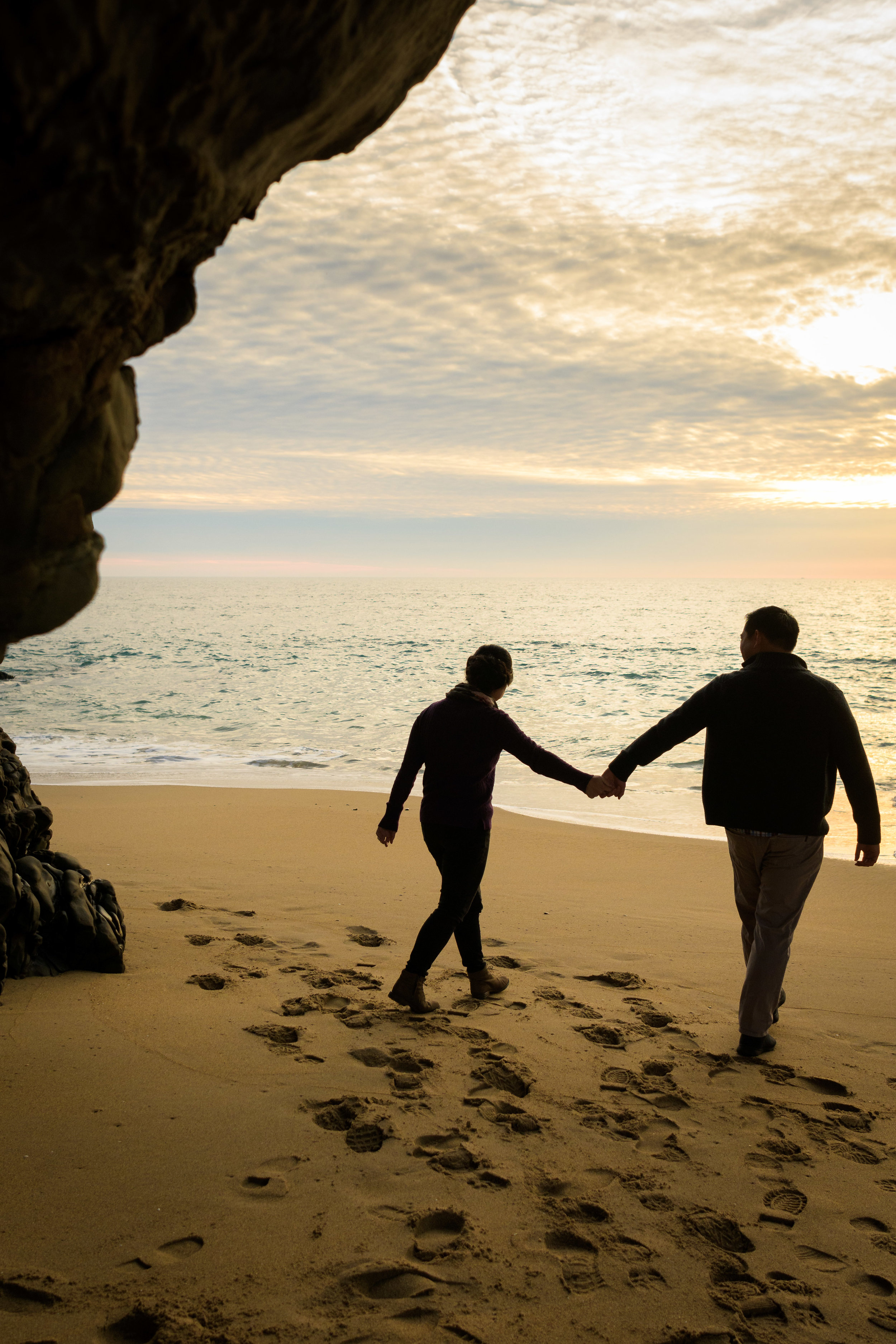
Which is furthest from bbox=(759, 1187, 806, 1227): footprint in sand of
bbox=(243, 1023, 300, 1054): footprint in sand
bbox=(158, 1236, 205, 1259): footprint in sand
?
bbox=(243, 1023, 300, 1054): footprint in sand

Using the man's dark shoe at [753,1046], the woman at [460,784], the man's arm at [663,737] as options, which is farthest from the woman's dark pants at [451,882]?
the man's dark shoe at [753,1046]

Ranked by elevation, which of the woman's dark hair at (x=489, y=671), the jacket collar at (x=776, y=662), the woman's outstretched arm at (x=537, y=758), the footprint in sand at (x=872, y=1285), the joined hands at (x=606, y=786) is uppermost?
the jacket collar at (x=776, y=662)

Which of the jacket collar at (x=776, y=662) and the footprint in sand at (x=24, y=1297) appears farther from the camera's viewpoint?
the jacket collar at (x=776, y=662)

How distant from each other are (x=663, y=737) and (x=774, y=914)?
39.8 inches

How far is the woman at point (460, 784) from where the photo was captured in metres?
4.46

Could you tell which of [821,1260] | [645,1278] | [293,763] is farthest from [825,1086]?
[293,763]

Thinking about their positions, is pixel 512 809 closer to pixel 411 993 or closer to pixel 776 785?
pixel 411 993

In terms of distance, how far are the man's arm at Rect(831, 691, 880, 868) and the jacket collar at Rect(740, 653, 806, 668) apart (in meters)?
0.24

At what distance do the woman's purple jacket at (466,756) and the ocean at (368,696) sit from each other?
5.87 metres

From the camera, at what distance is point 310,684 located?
28.1 meters

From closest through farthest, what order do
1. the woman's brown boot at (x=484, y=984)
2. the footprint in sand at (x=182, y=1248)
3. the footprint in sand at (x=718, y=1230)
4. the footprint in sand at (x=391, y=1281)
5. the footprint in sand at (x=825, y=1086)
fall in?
the footprint in sand at (x=391, y=1281) < the footprint in sand at (x=182, y=1248) < the footprint in sand at (x=718, y=1230) < the footprint in sand at (x=825, y=1086) < the woman's brown boot at (x=484, y=984)

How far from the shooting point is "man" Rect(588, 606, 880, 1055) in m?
4.11

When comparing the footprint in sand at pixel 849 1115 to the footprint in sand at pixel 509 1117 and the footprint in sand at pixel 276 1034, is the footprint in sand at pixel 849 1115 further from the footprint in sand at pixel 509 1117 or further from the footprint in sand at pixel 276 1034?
the footprint in sand at pixel 276 1034

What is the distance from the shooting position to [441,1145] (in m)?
3.24
